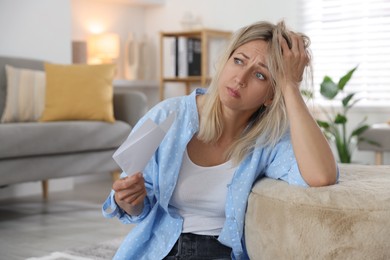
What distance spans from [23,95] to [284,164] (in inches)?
115

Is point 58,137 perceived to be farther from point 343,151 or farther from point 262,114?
point 262,114

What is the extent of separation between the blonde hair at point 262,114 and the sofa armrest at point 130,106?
278 cm

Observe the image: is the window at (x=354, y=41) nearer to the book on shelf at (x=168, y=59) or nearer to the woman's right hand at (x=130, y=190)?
the book on shelf at (x=168, y=59)

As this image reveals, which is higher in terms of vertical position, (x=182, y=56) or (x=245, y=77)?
(x=245, y=77)

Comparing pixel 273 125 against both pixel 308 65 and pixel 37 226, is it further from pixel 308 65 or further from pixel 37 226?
pixel 37 226

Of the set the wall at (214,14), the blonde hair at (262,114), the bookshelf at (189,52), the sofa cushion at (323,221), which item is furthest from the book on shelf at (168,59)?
the sofa cushion at (323,221)

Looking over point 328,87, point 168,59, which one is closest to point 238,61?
point 328,87

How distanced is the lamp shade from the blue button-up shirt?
380 cm

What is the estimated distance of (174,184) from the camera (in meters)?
1.41

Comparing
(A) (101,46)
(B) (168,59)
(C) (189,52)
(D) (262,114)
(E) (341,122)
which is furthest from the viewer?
(B) (168,59)

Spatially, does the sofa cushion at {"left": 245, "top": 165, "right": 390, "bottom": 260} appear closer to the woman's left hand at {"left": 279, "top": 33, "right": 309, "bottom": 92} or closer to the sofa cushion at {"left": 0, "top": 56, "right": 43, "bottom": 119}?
the woman's left hand at {"left": 279, "top": 33, "right": 309, "bottom": 92}

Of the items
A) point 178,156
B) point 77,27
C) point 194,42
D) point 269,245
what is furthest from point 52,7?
point 269,245

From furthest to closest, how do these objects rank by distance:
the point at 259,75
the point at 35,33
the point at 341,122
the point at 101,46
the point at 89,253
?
the point at 101,46
the point at 35,33
the point at 341,122
the point at 89,253
the point at 259,75

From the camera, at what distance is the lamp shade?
5.17 m
